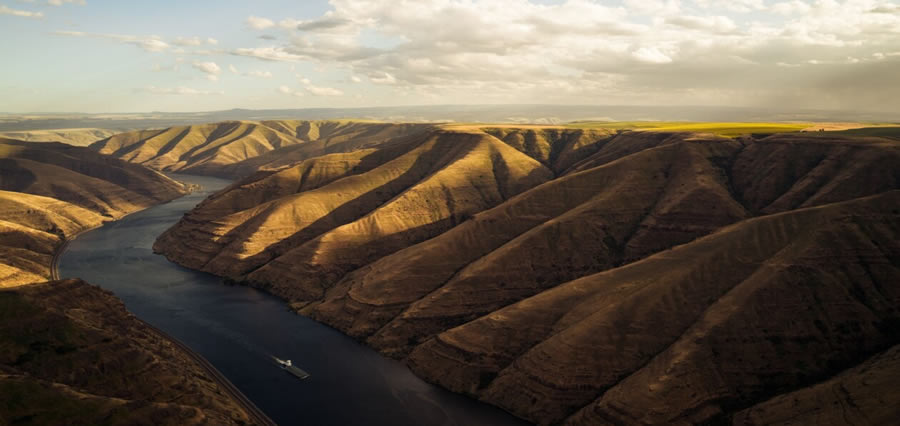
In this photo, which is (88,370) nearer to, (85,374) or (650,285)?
(85,374)

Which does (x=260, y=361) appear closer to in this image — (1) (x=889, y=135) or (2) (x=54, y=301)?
(2) (x=54, y=301)

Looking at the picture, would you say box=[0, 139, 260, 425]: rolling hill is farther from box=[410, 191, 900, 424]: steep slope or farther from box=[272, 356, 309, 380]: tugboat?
box=[410, 191, 900, 424]: steep slope

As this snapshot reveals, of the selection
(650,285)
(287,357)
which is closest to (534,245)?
(650,285)

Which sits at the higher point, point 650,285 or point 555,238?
point 555,238

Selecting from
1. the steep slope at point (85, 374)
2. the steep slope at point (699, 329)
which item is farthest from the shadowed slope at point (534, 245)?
the steep slope at point (85, 374)

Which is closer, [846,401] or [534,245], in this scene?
[846,401]

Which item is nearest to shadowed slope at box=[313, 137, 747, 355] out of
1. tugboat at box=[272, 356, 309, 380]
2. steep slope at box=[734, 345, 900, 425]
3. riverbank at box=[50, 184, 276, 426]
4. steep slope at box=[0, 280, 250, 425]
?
tugboat at box=[272, 356, 309, 380]
